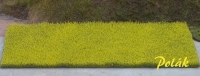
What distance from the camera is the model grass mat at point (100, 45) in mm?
4312

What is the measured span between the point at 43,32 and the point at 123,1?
3.73 feet

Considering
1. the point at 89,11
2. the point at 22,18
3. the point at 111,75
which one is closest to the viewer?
the point at 111,75

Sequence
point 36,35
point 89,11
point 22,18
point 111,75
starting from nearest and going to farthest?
point 111,75, point 36,35, point 89,11, point 22,18

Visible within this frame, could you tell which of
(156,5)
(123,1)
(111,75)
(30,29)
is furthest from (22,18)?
(111,75)

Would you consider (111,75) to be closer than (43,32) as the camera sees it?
Yes

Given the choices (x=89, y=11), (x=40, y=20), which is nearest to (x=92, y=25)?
(x=89, y=11)

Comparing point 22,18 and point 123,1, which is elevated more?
point 123,1

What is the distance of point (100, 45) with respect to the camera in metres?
4.64

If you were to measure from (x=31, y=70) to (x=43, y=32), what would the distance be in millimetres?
761

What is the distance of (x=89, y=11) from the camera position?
5.42 metres

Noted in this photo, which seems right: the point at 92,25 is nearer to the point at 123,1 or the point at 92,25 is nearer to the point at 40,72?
the point at 123,1

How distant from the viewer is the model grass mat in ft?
14.1

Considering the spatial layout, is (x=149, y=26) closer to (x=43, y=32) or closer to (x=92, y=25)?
(x=92, y=25)

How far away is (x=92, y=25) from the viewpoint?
507cm
